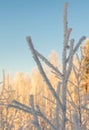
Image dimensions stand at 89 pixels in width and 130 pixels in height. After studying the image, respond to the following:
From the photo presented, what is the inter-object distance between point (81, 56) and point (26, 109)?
1.50 m

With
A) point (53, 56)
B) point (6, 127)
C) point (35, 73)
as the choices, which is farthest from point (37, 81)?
point (6, 127)

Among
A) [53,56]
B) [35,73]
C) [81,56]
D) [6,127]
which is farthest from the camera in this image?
[35,73]

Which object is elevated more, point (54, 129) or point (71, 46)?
point (71, 46)

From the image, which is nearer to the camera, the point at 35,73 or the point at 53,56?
the point at 53,56

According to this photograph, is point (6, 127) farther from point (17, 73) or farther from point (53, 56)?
point (17, 73)

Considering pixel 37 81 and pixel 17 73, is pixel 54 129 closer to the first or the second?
pixel 37 81

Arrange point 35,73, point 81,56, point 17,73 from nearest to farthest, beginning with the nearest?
point 81,56, point 35,73, point 17,73

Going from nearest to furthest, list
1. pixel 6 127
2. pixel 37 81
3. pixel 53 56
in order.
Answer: pixel 6 127, pixel 53 56, pixel 37 81

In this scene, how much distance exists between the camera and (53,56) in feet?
150

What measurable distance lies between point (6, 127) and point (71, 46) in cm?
294

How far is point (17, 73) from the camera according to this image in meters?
61.9

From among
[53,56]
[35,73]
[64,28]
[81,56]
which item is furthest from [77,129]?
[35,73]

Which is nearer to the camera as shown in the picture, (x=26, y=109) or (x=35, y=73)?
(x=26, y=109)

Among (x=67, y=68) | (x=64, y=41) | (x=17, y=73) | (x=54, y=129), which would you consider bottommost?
(x=54, y=129)
